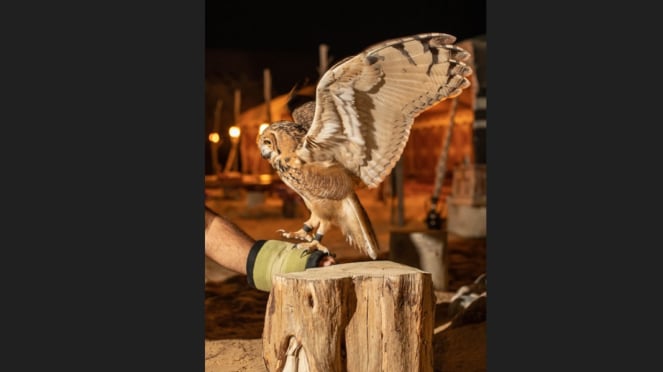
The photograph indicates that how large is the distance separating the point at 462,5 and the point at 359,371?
7.37ft

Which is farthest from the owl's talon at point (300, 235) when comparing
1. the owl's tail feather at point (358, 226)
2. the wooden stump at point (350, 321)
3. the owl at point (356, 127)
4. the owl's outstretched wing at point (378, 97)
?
the wooden stump at point (350, 321)

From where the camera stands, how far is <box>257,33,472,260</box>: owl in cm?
352

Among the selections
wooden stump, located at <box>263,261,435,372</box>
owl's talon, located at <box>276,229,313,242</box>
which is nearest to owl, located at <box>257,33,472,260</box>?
owl's talon, located at <box>276,229,313,242</box>

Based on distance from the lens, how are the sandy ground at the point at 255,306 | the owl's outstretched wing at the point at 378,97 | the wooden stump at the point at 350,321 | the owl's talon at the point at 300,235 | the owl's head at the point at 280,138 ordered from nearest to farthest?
the wooden stump at the point at 350,321 → the owl's outstretched wing at the point at 378,97 → the owl's head at the point at 280,138 → the owl's talon at the point at 300,235 → the sandy ground at the point at 255,306

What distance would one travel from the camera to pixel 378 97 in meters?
3.70

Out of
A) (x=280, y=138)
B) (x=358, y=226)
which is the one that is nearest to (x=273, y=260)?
(x=358, y=226)

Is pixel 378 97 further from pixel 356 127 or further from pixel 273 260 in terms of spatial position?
pixel 273 260

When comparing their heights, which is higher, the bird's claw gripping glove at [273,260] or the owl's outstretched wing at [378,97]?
the owl's outstretched wing at [378,97]

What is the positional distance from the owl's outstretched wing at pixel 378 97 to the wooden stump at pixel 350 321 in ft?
2.30

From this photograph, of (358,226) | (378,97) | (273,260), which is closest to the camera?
(378,97)

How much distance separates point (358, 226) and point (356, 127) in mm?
527

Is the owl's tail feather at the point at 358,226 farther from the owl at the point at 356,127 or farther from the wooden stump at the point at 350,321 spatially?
the wooden stump at the point at 350,321

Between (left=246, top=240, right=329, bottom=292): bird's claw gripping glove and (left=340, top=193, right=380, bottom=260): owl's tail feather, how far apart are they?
0.18 m

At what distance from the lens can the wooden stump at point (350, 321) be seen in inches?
129
